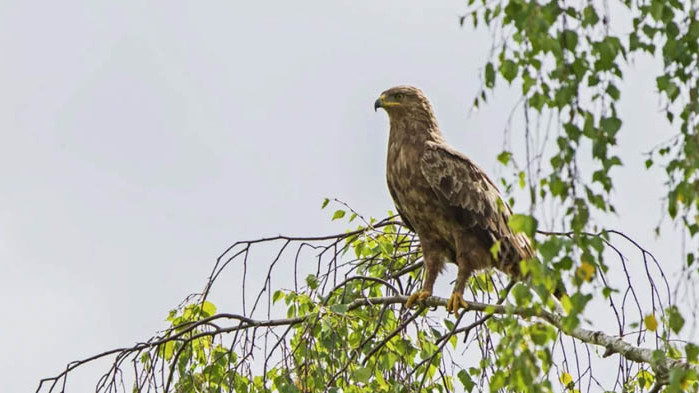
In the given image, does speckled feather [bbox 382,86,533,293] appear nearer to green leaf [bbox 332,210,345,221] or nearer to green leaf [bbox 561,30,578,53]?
green leaf [bbox 332,210,345,221]

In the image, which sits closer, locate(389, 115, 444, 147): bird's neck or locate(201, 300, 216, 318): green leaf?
locate(201, 300, 216, 318): green leaf

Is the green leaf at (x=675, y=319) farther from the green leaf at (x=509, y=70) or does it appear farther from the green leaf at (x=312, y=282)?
the green leaf at (x=312, y=282)

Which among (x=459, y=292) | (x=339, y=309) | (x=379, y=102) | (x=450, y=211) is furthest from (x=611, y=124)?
(x=379, y=102)

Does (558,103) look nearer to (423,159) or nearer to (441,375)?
(441,375)

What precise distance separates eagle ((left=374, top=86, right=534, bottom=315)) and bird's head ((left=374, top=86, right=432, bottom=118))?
0.33m

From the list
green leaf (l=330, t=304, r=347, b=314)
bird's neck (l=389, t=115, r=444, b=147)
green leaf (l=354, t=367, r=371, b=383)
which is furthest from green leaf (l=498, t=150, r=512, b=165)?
bird's neck (l=389, t=115, r=444, b=147)

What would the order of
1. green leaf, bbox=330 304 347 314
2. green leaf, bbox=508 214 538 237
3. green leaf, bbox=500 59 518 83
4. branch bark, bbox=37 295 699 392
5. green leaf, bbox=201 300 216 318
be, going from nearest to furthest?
green leaf, bbox=508 214 538 237
green leaf, bbox=500 59 518 83
branch bark, bbox=37 295 699 392
green leaf, bbox=330 304 347 314
green leaf, bbox=201 300 216 318

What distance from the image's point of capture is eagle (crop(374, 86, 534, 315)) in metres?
7.52

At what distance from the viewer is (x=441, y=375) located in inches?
231

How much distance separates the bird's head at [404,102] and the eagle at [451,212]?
0.33m

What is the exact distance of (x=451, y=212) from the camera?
7.59 m

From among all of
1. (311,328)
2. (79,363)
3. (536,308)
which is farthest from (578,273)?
(79,363)

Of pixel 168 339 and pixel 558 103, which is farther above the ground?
pixel 168 339

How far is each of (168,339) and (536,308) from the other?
7.82 feet
